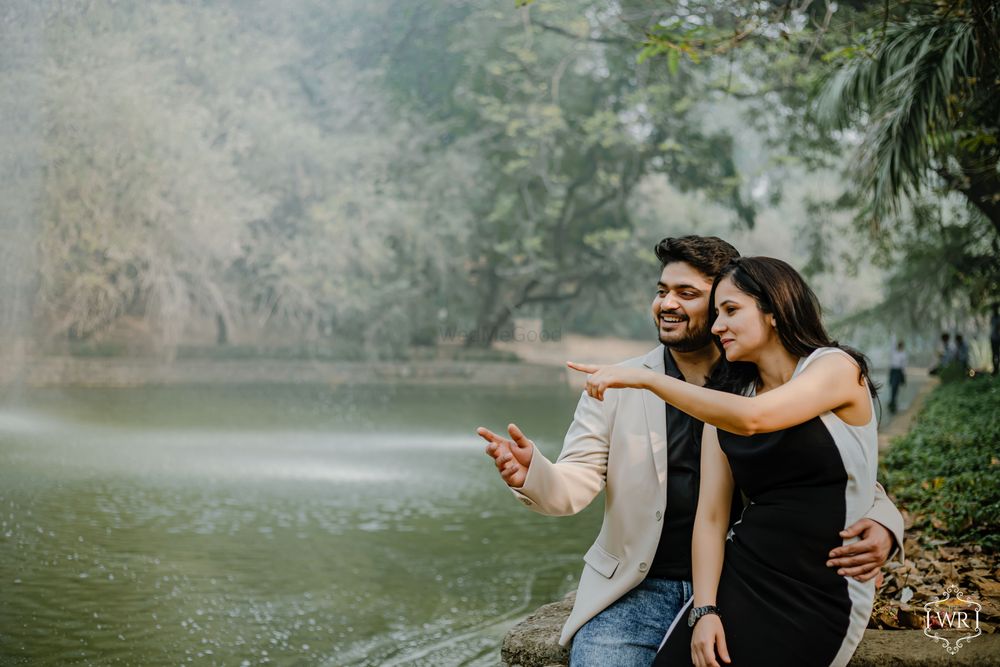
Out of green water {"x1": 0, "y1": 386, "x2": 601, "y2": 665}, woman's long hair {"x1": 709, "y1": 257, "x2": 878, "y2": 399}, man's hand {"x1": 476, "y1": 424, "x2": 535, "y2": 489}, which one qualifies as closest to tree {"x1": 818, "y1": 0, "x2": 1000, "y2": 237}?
green water {"x1": 0, "y1": 386, "x2": 601, "y2": 665}

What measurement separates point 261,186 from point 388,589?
1342cm

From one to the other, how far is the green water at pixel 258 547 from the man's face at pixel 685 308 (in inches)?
99.6

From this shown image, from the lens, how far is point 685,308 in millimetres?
2039

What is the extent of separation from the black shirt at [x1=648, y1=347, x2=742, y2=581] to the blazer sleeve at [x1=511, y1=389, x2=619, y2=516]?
0.44 ft

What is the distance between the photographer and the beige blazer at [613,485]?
193 cm

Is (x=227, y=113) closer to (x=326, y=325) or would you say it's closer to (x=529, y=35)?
(x=326, y=325)

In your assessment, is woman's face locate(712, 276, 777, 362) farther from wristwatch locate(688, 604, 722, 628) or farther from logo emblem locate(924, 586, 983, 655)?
logo emblem locate(924, 586, 983, 655)

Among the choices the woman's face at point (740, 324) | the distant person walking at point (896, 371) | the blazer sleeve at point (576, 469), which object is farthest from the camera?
the distant person walking at point (896, 371)

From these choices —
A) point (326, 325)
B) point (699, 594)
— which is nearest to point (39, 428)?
point (326, 325)

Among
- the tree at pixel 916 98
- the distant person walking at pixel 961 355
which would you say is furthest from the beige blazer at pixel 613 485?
the distant person walking at pixel 961 355

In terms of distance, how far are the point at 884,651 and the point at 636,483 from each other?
2.01 feet

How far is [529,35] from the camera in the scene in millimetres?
17766

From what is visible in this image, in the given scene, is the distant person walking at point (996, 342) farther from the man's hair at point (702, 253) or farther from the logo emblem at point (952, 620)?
the man's hair at point (702, 253)

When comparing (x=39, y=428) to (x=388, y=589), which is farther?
(x=39, y=428)
